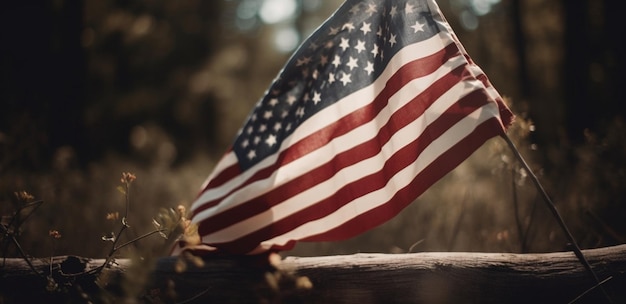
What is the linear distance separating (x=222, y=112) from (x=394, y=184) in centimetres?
1809

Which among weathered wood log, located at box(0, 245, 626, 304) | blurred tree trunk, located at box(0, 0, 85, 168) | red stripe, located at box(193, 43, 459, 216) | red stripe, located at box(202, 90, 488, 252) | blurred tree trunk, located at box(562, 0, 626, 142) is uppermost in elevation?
blurred tree trunk, located at box(0, 0, 85, 168)

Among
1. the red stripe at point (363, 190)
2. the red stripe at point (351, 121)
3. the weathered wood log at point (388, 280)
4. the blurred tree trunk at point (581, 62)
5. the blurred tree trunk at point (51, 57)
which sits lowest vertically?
the blurred tree trunk at point (581, 62)

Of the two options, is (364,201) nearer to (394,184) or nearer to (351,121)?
(394,184)

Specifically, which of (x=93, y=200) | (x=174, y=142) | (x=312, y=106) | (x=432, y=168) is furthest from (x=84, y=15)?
(x=432, y=168)

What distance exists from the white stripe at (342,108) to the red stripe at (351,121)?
0.02m

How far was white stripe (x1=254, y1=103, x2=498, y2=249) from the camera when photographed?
245cm

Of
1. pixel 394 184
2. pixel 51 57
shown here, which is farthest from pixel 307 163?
pixel 51 57

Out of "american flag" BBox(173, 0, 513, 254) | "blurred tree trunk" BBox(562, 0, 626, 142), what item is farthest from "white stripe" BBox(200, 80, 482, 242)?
"blurred tree trunk" BBox(562, 0, 626, 142)

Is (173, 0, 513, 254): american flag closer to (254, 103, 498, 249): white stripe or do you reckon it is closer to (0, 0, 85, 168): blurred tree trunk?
(254, 103, 498, 249): white stripe

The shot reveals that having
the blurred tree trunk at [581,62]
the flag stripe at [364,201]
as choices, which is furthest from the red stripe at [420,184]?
the blurred tree trunk at [581,62]

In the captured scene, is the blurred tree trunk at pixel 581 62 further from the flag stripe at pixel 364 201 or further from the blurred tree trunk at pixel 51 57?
the blurred tree trunk at pixel 51 57

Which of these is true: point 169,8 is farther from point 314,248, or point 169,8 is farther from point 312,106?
point 312,106

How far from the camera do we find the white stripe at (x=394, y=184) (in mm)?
2449

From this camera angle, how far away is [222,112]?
2019 centimetres
